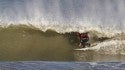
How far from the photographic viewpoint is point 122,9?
13078mm

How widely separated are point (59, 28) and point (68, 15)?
658mm

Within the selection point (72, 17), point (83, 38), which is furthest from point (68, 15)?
point (83, 38)

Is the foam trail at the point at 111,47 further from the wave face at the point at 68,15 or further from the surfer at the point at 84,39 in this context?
the wave face at the point at 68,15

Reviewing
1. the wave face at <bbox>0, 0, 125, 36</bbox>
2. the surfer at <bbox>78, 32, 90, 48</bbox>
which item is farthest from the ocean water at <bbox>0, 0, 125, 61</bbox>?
the surfer at <bbox>78, 32, 90, 48</bbox>

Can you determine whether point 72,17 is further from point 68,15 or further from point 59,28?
point 59,28

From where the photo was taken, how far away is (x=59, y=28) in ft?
41.5

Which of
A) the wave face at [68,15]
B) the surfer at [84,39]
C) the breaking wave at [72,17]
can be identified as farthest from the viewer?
the wave face at [68,15]

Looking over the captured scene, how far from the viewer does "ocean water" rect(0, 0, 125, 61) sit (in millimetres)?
11273

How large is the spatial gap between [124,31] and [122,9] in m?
1.07

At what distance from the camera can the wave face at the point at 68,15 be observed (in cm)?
1255

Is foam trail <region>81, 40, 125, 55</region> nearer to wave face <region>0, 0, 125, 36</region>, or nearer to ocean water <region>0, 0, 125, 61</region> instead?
ocean water <region>0, 0, 125, 61</region>

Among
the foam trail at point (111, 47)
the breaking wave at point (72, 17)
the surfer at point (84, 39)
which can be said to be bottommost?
the foam trail at point (111, 47)

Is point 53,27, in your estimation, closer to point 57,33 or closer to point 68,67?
point 57,33

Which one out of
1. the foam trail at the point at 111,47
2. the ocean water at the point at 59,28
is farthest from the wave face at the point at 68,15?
the foam trail at the point at 111,47
